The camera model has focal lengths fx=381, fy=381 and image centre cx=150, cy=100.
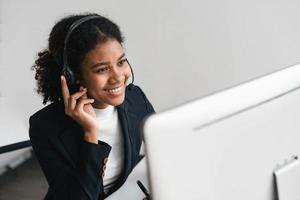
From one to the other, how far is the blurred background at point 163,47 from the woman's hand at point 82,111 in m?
0.93

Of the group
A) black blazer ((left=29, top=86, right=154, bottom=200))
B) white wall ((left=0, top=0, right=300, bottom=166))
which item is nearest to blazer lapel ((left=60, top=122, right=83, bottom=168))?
black blazer ((left=29, top=86, right=154, bottom=200))

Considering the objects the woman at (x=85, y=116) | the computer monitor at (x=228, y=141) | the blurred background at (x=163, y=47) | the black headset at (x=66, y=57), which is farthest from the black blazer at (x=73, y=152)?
the blurred background at (x=163, y=47)

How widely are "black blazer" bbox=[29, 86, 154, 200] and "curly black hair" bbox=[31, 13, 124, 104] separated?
91 millimetres

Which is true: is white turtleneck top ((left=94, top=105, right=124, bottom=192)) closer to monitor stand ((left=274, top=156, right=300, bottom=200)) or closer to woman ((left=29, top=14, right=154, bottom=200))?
woman ((left=29, top=14, right=154, bottom=200))

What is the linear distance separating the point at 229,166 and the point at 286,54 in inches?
53.0

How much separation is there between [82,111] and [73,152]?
0.46 feet

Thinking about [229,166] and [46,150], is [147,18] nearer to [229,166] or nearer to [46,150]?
[46,150]

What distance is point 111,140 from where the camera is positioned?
4.26 feet

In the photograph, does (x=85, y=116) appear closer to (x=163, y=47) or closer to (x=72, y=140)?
(x=72, y=140)

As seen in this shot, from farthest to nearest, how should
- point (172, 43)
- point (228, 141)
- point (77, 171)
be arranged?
1. point (172, 43)
2. point (77, 171)
3. point (228, 141)

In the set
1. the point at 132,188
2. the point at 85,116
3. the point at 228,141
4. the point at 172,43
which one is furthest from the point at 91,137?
the point at 172,43

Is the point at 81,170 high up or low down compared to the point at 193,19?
down

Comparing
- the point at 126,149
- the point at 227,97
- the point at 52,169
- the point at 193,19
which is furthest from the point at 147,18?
the point at 227,97

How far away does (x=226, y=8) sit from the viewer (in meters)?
1.96
